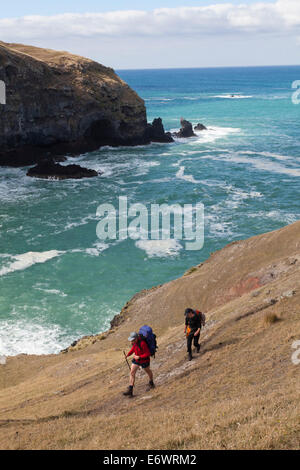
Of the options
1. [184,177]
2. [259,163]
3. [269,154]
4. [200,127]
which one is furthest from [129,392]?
[200,127]

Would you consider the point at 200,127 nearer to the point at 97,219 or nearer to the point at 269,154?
the point at 269,154

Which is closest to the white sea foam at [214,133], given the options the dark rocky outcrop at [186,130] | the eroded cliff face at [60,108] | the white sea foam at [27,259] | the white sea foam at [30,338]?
the dark rocky outcrop at [186,130]

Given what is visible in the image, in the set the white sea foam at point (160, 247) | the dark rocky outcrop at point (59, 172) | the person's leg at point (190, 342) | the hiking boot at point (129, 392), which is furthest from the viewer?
the dark rocky outcrop at point (59, 172)

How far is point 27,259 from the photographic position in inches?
1352

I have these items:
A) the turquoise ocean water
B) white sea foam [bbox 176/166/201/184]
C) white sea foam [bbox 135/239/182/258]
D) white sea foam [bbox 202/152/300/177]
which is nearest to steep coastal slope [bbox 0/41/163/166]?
the turquoise ocean water

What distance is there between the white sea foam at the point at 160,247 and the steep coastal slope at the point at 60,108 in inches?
1359

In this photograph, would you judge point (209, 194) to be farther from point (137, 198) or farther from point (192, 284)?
point (192, 284)

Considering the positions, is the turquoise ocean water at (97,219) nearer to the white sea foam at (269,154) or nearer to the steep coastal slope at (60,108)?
the white sea foam at (269,154)

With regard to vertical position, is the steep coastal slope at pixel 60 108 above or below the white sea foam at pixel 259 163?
above

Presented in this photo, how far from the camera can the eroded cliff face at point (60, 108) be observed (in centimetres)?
6356

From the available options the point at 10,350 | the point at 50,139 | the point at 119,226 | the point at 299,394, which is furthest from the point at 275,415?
the point at 50,139

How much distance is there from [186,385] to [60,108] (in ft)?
210

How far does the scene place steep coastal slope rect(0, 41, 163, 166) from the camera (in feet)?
209

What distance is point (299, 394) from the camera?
29.2 ft
